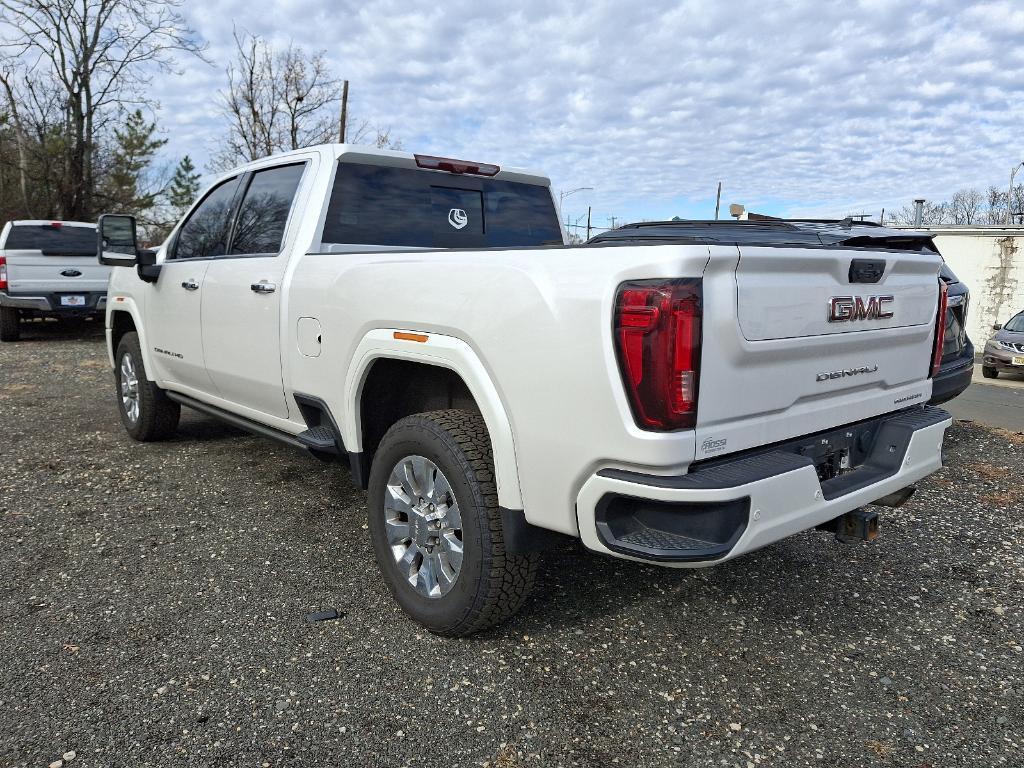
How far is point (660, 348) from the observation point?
6.81 ft

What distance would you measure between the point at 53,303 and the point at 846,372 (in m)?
12.6

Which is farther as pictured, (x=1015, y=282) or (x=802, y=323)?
(x=1015, y=282)

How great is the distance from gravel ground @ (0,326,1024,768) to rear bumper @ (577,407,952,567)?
0.64m

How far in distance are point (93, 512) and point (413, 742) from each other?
9.30ft

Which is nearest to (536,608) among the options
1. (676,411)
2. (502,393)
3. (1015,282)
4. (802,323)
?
(502,393)

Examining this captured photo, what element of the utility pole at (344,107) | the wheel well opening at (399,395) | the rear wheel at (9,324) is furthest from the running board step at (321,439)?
the utility pole at (344,107)

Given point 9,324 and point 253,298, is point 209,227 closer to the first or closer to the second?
point 253,298

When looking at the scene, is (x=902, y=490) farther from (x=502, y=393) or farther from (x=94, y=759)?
(x=94, y=759)

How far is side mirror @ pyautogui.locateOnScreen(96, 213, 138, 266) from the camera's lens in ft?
15.9

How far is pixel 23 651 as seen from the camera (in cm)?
273

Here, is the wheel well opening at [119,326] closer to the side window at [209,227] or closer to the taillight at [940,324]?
the side window at [209,227]

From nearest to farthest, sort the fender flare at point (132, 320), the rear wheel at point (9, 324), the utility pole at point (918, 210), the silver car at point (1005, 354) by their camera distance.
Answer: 1. the fender flare at point (132, 320)
2. the rear wheel at point (9, 324)
3. the silver car at point (1005, 354)
4. the utility pole at point (918, 210)

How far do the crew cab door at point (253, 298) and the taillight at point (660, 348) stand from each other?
2.12 m

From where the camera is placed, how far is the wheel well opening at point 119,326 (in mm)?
5703
